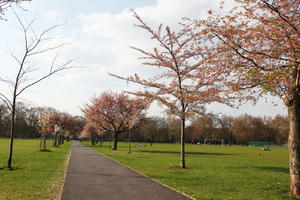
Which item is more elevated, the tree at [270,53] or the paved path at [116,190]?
the tree at [270,53]

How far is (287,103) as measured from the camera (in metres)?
8.01

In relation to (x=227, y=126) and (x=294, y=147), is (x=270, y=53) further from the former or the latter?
(x=227, y=126)

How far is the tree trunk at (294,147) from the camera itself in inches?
299

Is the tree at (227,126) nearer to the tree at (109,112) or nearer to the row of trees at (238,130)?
the row of trees at (238,130)

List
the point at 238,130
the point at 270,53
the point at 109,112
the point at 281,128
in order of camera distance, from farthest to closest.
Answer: the point at 238,130
the point at 281,128
the point at 109,112
the point at 270,53

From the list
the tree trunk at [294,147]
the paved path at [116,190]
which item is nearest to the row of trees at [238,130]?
the paved path at [116,190]

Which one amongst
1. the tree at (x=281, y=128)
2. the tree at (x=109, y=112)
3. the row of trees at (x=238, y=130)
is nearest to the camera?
the tree at (x=109, y=112)

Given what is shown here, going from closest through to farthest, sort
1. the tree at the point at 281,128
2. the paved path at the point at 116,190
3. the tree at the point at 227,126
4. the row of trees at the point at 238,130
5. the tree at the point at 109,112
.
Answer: the paved path at the point at 116,190
the tree at the point at 109,112
the tree at the point at 281,128
the row of trees at the point at 238,130
the tree at the point at 227,126

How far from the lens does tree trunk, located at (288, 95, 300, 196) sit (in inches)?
299

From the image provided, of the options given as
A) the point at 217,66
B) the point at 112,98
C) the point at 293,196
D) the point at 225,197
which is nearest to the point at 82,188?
the point at 225,197

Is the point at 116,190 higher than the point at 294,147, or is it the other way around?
the point at 294,147

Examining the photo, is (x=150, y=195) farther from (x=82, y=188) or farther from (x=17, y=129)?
(x=17, y=129)

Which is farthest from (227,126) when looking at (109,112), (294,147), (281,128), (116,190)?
(116,190)

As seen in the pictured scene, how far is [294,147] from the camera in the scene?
25.7ft
